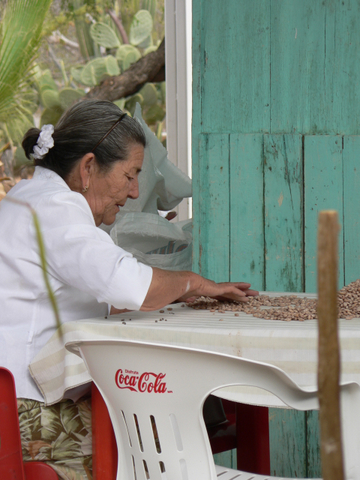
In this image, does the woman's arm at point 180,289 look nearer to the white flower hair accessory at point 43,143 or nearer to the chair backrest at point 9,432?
the chair backrest at point 9,432

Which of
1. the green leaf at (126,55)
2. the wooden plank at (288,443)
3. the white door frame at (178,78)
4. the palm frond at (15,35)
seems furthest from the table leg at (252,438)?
the green leaf at (126,55)

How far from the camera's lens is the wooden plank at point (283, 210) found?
85.3 inches

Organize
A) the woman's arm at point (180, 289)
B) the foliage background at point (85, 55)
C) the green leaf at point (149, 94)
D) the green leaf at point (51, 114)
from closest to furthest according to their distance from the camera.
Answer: the woman's arm at point (180, 289)
the foliage background at point (85, 55)
the green leaf at point (149, 94)
the green leaf at point (51, 114)

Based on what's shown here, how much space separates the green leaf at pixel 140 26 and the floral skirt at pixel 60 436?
6.38 meters

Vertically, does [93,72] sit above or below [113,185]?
above

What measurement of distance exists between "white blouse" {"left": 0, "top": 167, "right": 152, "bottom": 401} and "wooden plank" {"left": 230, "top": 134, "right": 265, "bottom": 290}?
2.93ft

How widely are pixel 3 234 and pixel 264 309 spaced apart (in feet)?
2.19

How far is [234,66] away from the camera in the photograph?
2.19 m

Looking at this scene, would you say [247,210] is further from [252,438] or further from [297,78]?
[252,438]

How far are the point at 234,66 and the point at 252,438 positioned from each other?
1.39 metres

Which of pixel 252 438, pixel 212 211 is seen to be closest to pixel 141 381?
pixel 252 438

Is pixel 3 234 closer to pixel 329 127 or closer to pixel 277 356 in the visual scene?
pixel 277 356

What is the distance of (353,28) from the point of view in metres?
2.16

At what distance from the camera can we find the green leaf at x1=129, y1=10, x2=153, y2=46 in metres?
6.93
